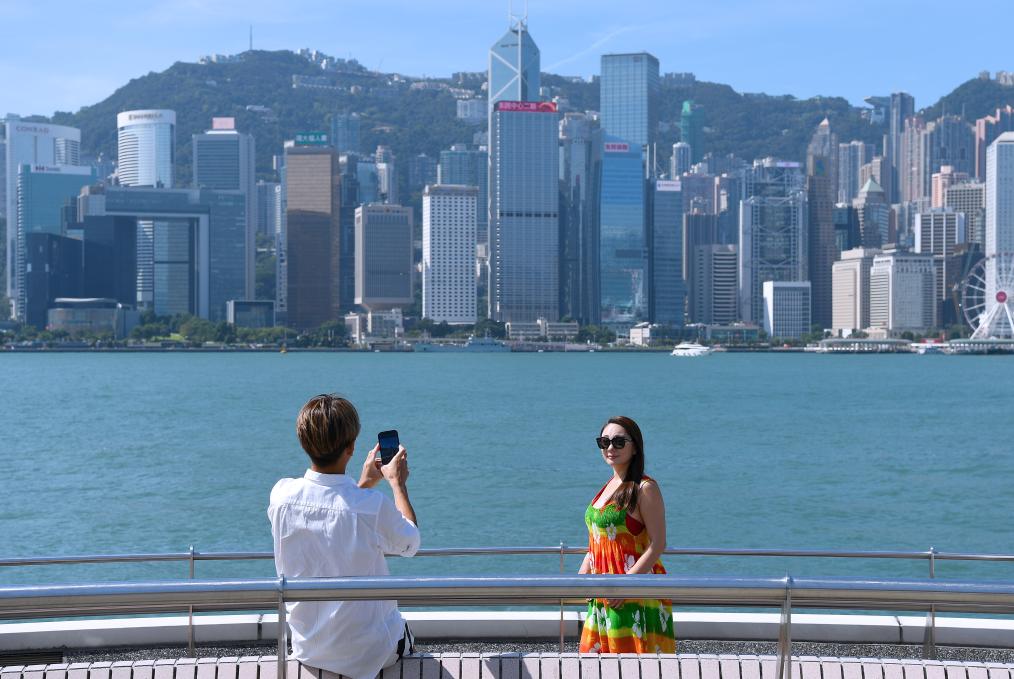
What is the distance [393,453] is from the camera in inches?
152

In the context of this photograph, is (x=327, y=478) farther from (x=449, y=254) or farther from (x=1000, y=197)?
(x=1000, y=197)

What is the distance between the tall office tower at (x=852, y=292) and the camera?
173 metres

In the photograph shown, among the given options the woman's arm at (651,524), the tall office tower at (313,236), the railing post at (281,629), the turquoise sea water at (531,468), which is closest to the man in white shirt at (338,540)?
the railing post at (281,629)

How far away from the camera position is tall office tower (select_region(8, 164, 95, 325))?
187875 mm

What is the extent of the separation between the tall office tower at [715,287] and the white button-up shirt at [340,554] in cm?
18449

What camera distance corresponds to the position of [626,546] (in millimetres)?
4559

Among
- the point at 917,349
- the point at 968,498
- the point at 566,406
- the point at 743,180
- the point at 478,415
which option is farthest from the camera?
the point at 743,180

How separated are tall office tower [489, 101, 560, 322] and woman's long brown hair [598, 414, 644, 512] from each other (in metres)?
168

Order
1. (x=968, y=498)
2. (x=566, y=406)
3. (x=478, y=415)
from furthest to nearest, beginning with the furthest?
(x=566, y=406) < (x=478, y=415) < (x=968, y=498)

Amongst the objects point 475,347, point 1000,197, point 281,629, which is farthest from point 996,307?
point 281,629

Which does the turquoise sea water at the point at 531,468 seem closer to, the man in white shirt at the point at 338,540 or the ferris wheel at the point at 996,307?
the man in white shirt at the point at 338,540

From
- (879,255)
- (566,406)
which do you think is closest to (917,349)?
(879,255)

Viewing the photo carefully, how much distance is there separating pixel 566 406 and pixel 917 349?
4252 inches

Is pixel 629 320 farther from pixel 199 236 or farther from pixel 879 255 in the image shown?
pixel 199 236
